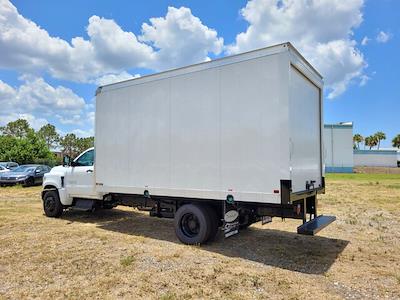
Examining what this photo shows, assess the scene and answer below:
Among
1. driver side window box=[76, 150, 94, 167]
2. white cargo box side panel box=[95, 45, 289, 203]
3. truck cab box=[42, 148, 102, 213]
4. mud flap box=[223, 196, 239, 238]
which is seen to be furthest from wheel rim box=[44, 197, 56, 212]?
mud flap box=[223, 196, 239, 238]

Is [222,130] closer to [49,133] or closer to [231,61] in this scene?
[231,61]

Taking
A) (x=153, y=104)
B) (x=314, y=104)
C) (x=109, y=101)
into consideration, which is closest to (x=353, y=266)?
(x=314, y=104)

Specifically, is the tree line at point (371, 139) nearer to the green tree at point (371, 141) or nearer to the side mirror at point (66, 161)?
the green tree at point (371, 141)

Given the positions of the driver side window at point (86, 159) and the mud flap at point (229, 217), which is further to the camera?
the driver side window at point (86, 159)

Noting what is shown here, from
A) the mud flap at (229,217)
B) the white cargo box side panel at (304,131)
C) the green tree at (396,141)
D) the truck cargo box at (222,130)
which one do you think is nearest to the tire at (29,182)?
the truck cargo box at (222,130)

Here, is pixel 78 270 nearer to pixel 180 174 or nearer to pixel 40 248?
pixel 40 248

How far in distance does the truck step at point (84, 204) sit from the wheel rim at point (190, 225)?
11.3 feet

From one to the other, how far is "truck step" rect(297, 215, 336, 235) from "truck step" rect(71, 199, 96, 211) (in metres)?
5.86

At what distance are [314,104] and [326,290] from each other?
4.01m

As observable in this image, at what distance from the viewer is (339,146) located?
56.3 meters

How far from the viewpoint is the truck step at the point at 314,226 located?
Result: 6.16 m

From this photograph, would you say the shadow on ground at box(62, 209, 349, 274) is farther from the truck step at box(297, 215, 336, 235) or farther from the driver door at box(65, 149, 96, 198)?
the driver door at box(65, 149, 96, 198)

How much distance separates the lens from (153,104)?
7.85 metres

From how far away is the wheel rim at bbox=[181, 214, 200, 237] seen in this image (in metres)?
7.32
